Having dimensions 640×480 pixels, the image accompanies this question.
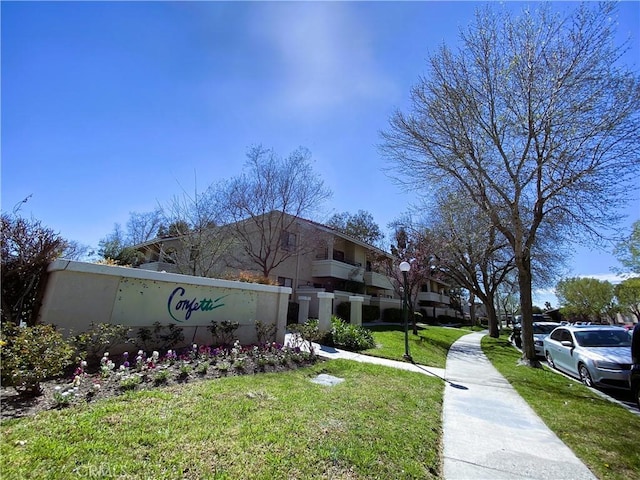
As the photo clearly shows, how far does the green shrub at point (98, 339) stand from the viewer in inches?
236

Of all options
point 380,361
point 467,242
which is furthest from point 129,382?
point 467,242

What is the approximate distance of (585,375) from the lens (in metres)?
9.01

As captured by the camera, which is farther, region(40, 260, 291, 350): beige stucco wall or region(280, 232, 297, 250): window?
region(280, 232, 297, 250): window

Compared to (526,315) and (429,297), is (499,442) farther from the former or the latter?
(429,297)

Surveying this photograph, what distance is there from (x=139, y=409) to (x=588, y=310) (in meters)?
60.1

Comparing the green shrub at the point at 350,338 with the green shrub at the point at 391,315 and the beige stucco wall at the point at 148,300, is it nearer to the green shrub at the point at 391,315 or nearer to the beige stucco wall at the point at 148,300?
the beige stucco wall at the point at 148,300

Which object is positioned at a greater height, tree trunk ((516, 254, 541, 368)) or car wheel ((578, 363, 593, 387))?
tree trunk ((516, 254, 541, 368))

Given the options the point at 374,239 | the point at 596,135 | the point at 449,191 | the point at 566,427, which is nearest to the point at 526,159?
the point at 596,135

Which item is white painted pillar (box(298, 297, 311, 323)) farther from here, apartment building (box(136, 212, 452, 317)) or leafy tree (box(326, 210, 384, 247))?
leafy tree (box(326, 210, 384, 247))

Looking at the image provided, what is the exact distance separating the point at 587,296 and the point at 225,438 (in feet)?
189

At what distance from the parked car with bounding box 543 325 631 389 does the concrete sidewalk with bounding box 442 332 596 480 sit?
2774 mm

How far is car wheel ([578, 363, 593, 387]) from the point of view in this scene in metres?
8.76

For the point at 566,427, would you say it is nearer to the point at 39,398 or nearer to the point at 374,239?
the point at 39,398

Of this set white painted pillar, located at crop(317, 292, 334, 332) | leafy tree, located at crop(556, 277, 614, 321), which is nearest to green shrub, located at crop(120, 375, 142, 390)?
white painted pillar, located at crop(317, 292, 334, 332)
